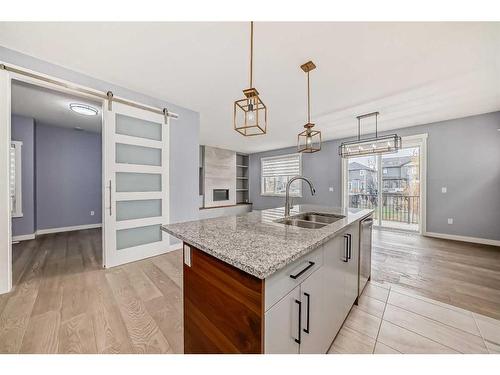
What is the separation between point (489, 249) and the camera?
3.34 m

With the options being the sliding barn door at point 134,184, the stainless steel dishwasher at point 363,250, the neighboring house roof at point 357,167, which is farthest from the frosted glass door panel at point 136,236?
the neighboring house roof at point 357,167

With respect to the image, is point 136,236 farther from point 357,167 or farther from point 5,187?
point 357,167

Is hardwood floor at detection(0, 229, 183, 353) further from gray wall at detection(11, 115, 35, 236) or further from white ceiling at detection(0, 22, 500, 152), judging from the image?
white ceiling at detection(0, 22, 500, 152)

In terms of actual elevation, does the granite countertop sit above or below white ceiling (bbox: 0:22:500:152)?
below

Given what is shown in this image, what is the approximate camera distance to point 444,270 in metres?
2.55

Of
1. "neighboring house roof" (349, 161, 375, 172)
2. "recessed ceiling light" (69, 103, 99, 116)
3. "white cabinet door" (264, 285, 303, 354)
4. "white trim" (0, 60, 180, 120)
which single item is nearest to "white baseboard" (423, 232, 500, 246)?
"neighboring house roof" (349, 161, 375, 172)

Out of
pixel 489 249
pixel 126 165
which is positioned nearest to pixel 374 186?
pixel 489 249

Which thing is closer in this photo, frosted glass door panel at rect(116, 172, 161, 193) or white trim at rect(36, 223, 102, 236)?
frosted glass door panel at rect(116, 172, 161, 193)

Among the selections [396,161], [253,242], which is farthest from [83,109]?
[396,161]

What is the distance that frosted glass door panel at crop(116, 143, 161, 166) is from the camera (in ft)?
8.83

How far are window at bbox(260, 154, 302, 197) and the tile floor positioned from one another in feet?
15.7

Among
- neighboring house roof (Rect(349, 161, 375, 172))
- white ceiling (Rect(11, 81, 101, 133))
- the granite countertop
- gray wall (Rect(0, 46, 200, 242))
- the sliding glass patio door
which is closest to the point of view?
the granite countertop
